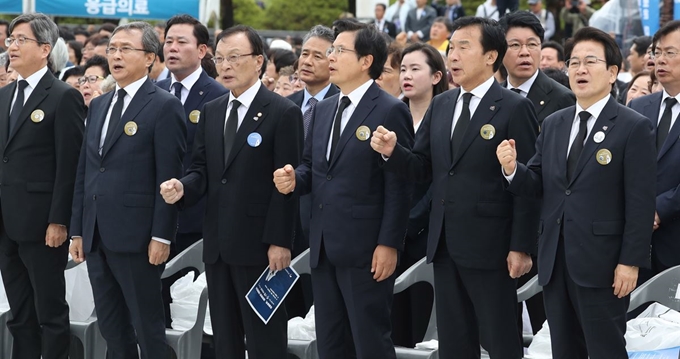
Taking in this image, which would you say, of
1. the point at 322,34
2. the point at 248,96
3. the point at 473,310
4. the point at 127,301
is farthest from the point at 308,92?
the point at 473,310

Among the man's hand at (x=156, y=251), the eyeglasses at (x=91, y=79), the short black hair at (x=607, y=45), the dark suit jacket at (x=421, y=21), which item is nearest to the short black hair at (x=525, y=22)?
the short black hair at (x=607, y=45)

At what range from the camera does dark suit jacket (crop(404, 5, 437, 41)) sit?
17000mm

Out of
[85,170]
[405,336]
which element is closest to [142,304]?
[85,170]

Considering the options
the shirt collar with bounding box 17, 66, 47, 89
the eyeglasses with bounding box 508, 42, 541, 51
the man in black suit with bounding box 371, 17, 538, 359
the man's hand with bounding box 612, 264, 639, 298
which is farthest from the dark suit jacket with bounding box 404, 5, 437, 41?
the man's hand with bounding box 612, 264, 639, 298

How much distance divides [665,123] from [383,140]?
1787 mm

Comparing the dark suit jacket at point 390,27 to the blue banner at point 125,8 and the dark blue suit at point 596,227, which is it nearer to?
the blue banner at point 125,8

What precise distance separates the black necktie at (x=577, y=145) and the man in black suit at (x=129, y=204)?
87.4 inches

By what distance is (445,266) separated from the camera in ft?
17.5

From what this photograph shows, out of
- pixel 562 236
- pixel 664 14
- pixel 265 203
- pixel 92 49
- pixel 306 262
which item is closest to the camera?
pixel 562 236

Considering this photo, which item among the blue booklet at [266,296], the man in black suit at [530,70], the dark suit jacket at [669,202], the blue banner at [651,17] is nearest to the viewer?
the dark suit jacket at [669,202]

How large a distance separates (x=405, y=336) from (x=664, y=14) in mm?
5485

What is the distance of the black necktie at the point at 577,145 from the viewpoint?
16.5 ft

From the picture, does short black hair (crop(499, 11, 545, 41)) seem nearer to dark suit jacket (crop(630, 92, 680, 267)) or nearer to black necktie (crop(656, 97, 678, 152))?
black necktie (crop(656, 97, 678, 152))

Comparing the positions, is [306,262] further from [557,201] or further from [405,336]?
A: [557,201]
